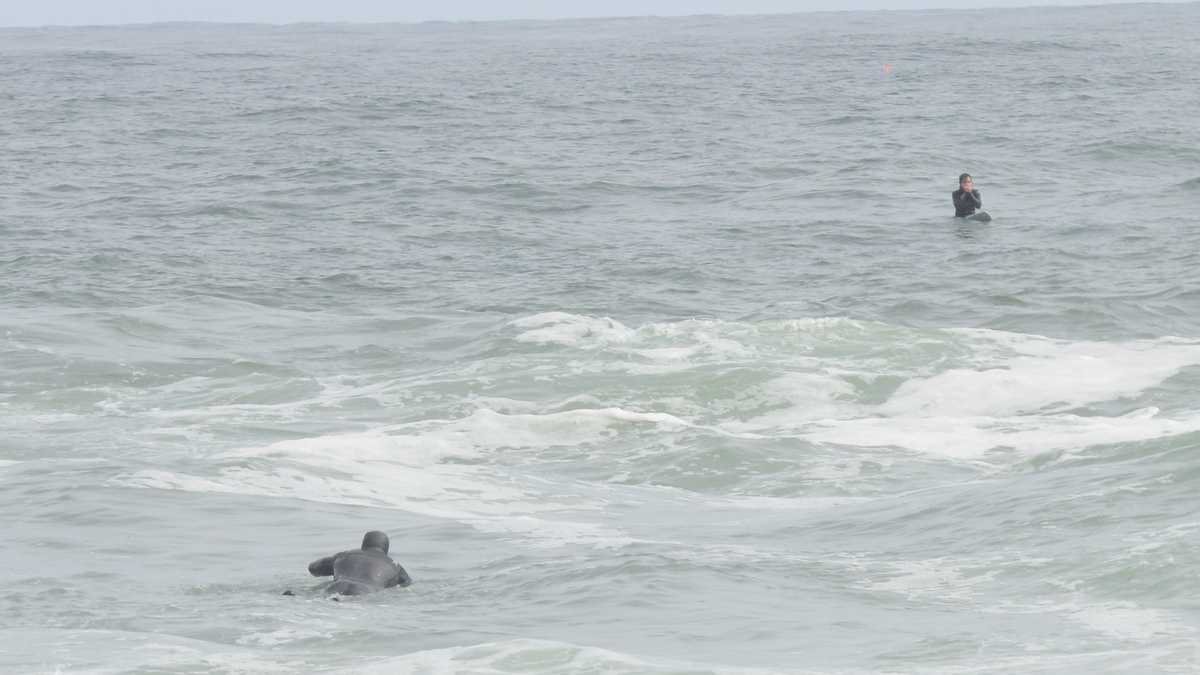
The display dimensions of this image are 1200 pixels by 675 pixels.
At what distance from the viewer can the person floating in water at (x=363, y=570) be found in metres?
11.9

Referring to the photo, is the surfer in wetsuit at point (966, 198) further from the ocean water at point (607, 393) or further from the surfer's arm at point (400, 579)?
the surfer's arm at point (400, 579)

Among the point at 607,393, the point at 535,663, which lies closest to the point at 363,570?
the point at 535,663

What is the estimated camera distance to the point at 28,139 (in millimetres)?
43188

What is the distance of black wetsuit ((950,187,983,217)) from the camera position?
29.4m

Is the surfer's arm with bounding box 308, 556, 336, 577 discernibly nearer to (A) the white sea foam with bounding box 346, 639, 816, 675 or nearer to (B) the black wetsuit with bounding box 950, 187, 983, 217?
(A) the white sea foam with bounding box 346, 639, 816, 675

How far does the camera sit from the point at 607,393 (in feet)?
63.7

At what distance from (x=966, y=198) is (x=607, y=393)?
11.9m

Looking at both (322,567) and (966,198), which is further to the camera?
(966,198)

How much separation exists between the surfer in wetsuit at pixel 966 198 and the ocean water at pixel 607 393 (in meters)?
0.51

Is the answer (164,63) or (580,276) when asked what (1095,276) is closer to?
(580,276)

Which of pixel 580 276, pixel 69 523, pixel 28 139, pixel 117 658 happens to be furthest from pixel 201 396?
pixel 28 139

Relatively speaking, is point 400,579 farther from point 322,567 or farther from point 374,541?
point 322,567

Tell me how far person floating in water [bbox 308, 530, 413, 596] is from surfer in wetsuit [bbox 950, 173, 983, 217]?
18738 millimetres

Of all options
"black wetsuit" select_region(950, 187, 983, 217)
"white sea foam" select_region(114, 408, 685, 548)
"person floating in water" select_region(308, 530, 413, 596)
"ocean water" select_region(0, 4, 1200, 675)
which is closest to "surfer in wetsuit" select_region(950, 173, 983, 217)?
"black wetsuit" select_region(950, 187, 983, 217)
